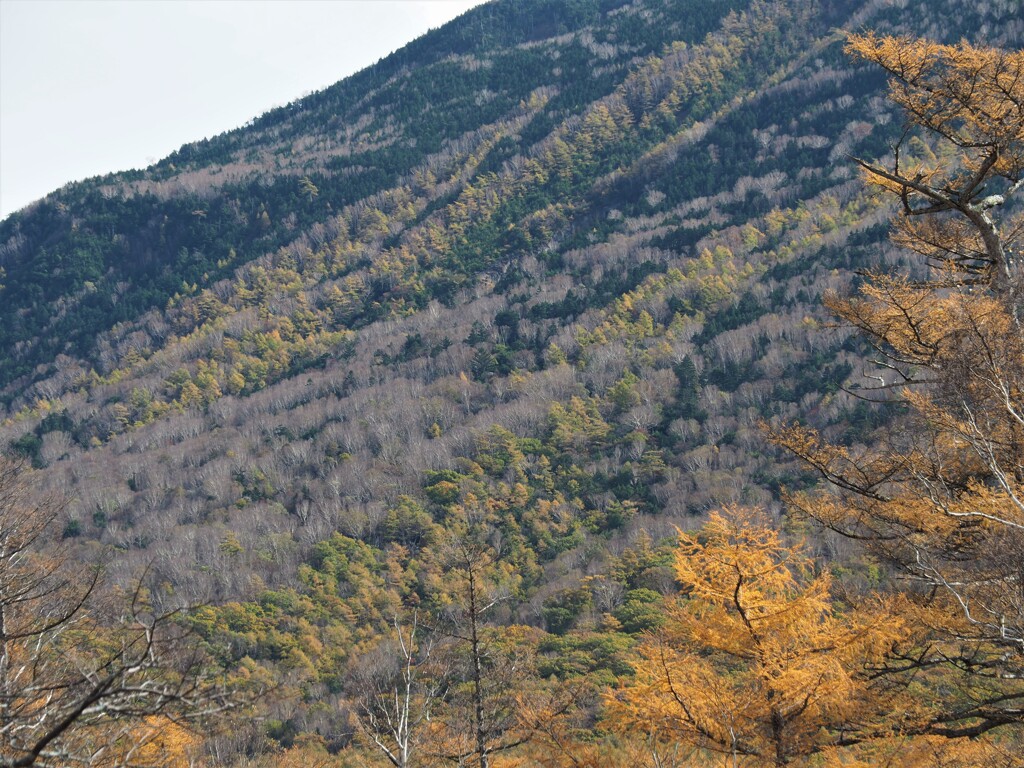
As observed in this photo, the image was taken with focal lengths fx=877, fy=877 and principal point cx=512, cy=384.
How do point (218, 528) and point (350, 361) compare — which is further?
point (350, 361)

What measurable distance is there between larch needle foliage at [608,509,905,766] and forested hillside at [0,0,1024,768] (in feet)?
0.24

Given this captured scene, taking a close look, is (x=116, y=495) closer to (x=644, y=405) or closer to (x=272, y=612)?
(x=272, y=612)

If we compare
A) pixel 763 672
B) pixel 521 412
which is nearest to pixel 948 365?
pixel 763 672

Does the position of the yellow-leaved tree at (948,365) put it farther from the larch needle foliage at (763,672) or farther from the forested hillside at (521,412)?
the larch needle foliage at (763,672)

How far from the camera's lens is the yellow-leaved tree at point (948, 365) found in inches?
383

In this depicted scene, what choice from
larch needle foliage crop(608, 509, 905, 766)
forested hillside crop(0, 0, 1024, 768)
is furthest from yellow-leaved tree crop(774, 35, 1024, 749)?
larch needle foliage crop(608, 509, 905, 766)

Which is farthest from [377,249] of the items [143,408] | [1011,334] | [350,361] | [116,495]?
[1011,334]

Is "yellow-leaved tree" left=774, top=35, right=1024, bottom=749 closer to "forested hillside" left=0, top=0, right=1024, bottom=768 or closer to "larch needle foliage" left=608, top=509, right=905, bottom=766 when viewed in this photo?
"forested hillside" left=0, top=0, right=1024, bottom=768

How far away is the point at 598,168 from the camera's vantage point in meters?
183

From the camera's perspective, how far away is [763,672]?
9.75 meters

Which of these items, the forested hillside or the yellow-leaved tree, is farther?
the forested hillside

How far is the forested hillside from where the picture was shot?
496 inches

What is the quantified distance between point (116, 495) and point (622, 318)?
66.6 metres

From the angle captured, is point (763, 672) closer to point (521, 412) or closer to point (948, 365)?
point (948, 365)
